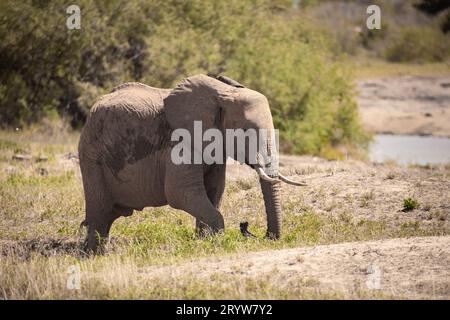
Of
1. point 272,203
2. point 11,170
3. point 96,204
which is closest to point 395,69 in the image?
point 11,170

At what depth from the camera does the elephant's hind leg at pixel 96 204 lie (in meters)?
13.0

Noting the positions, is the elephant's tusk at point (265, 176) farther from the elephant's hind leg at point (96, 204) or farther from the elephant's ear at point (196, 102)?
the elephant's hind leg at point (96, 204)

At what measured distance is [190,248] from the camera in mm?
11969

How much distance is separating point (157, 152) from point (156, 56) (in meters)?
15.0

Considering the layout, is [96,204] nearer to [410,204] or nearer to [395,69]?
[410,204]

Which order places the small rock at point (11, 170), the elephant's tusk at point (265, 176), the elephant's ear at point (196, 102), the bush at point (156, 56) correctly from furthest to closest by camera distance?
the bush at point (156, 56)
the small rock at point (11, 170)
the elephant's ear at point (196, 102)
the elephant's tusk at point (265, 176)

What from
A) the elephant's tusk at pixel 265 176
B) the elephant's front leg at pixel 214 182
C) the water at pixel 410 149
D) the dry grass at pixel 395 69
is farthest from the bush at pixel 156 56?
the dry grass at pixel 395 69

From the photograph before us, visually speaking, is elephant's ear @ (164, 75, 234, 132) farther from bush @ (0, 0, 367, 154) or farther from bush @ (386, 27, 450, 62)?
bush @ (386, 27, 450, 62)

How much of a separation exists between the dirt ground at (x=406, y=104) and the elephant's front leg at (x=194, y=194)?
27.1 m

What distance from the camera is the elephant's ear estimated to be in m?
12.4

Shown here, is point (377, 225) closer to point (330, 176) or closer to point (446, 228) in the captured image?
point (446, 228)

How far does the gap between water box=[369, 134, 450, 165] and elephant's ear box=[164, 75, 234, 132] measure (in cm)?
1485

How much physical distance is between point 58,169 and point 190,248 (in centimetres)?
807

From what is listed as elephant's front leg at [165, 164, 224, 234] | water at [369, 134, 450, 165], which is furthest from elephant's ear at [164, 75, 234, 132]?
water at [369, 134, 450, 165]
